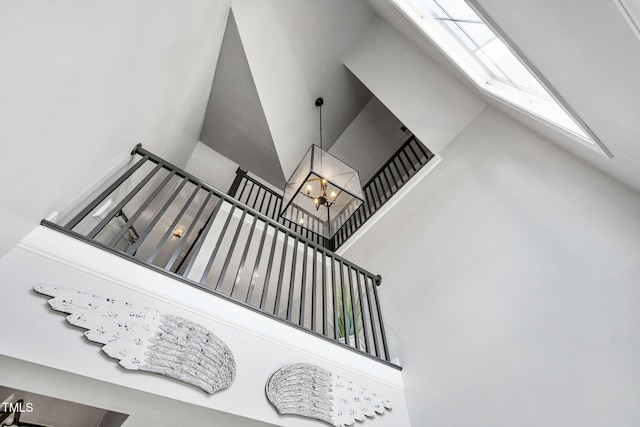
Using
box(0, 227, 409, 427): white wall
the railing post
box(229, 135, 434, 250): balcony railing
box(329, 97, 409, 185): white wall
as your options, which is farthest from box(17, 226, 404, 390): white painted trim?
box(329, 97, 409, 185): white wall

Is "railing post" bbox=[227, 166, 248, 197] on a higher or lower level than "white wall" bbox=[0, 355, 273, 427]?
lower

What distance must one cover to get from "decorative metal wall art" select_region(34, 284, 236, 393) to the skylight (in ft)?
7.92

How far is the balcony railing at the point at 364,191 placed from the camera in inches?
173

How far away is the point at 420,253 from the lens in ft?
9.79

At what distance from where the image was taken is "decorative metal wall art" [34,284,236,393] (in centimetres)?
115

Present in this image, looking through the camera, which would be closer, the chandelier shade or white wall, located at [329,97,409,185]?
the chandelier shade

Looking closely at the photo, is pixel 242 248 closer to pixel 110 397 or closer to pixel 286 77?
pixel 110 397

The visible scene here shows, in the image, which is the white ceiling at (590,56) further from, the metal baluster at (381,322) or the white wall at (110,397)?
the white wall at (110,397)

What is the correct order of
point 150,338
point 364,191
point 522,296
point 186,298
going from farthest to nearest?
point 364,191 < point 522,296 < point 186,298 < point 150,338

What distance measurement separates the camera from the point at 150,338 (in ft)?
4.16

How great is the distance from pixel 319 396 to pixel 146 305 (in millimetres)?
1087

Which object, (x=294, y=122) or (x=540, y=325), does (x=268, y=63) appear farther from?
(x=540, y=325)

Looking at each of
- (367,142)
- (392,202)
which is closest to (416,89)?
(392,202)

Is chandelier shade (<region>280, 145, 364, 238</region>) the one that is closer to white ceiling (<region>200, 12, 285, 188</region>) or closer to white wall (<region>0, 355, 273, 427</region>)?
white ceiling (<region>200, 12, 285, 188</region>)
